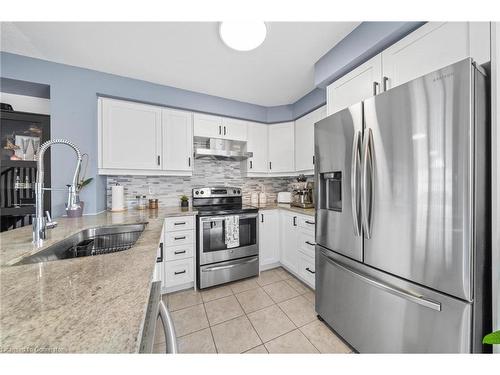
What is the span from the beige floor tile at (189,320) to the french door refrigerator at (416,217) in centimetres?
115

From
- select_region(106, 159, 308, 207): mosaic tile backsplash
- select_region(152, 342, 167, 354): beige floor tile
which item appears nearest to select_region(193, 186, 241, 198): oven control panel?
select_region(106, 159, 308, 207): mosaic tile backsplash

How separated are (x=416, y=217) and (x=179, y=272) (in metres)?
2.15

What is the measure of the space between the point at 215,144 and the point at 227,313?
6.42 feet

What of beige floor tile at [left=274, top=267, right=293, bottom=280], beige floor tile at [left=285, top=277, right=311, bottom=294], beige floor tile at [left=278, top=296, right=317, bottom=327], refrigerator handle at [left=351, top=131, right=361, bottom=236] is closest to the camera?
refrigerator handle at [left=351, top=131, right=361, bottom=236]

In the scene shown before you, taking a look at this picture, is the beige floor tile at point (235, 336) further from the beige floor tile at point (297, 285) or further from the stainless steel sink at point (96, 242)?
the stainless steel sink at point (96, 242)

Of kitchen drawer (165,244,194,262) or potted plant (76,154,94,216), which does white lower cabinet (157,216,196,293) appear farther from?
potted plant (76,154,94,216)

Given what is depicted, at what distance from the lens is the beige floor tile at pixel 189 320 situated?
159 centimetres

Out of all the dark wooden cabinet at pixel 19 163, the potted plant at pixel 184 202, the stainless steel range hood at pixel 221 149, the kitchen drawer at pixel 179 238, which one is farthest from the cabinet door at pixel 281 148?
the dark wooden cabinet at pixel 19 163

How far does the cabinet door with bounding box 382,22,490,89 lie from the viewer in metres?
0.96

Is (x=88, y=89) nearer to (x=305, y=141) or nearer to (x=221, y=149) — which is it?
(x=221, y=149)

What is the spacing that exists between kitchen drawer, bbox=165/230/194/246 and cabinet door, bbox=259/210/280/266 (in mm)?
910

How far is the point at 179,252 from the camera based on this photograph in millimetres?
2119
